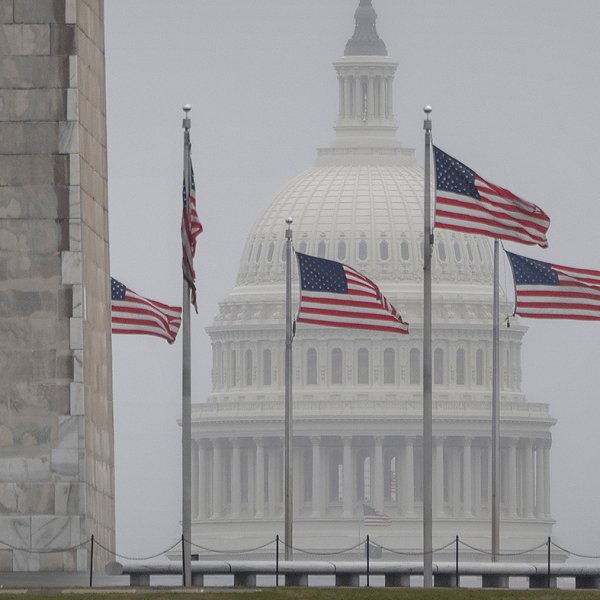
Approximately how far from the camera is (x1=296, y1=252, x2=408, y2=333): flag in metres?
87.9

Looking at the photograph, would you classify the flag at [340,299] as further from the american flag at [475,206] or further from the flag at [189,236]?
the flag at [189,236]

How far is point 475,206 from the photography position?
7631cm

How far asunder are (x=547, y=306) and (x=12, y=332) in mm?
17759

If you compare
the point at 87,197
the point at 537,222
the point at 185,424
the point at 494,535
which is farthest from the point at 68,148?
the point at 494,535

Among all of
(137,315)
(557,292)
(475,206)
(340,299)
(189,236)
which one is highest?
(475,206)

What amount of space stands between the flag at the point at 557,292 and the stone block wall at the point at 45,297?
15.2m

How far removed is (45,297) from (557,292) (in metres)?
17.3

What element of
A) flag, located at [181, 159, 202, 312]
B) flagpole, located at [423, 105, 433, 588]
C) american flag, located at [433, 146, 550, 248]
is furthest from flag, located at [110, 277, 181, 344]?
american flag, located at [433, 146, 550, 248]

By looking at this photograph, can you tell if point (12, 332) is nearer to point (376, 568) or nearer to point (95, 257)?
point (95, 257)

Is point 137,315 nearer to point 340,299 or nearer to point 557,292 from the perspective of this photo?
point 340,299

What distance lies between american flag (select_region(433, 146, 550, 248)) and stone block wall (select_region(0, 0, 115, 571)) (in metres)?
9.05

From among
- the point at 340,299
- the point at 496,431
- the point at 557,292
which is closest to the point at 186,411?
the point at 340,299

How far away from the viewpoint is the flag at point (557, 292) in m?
85.5

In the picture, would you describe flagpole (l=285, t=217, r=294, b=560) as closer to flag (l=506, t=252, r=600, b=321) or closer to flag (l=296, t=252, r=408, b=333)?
flag (l=296, t=252, r=408, b=333)
